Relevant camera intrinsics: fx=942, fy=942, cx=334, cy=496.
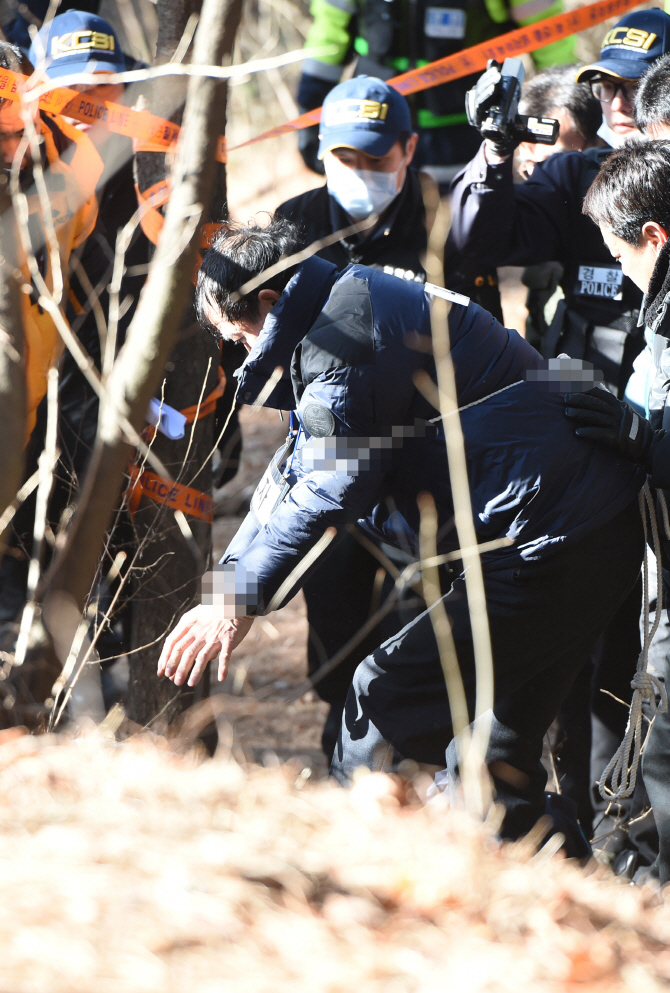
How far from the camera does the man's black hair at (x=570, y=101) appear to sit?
4152 mm

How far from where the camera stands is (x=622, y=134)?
149 inches

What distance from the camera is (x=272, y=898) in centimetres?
172

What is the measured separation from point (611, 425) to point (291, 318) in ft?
3.00

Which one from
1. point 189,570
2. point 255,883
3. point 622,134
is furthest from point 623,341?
point 255,883

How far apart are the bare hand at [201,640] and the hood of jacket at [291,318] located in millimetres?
666

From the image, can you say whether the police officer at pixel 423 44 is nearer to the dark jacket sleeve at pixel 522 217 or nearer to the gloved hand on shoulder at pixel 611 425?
the dark jacket sleeve at pixel 522 217

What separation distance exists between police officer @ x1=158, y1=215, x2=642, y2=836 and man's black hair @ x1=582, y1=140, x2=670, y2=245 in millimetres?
416

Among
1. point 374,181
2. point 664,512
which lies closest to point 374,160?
point 374,181

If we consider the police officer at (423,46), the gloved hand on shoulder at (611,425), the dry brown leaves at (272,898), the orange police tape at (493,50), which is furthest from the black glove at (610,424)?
the police officer at (423,46)

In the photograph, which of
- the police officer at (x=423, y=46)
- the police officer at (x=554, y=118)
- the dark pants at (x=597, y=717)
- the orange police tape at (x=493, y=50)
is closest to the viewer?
the dark pants at (x=597, y=717)

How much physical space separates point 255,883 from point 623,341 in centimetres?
245

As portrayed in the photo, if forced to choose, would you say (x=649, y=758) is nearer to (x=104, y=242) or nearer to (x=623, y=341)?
(x=623, y=341)

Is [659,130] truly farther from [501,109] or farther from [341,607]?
[341,607]

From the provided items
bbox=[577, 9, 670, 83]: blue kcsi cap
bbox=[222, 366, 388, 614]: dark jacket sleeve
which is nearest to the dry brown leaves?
bbox=[222, 366, 388, 614]: dark jacket sleeve
